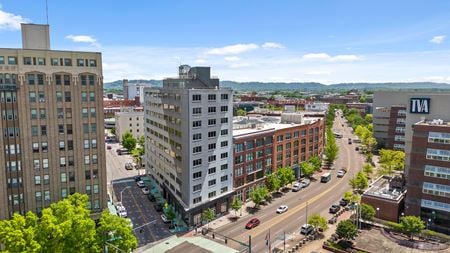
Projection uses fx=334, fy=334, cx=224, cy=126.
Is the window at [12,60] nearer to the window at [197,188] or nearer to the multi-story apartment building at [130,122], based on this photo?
the window at [197,188]

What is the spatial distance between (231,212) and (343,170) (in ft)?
184

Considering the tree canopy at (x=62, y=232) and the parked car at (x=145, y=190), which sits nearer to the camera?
the tree canopy at (x=62, y=232)

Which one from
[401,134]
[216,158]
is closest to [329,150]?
[401,134]

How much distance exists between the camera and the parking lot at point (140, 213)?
70312mm

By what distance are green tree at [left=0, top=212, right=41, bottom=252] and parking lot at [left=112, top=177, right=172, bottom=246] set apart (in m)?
25.2

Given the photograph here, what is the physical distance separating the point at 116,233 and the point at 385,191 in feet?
204

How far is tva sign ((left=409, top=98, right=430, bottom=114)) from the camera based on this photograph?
263 feet

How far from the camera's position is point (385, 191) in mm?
79188

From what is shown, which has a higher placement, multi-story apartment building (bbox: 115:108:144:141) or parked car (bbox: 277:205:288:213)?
multi-story apartment building (bbox: 115:108:144:141)

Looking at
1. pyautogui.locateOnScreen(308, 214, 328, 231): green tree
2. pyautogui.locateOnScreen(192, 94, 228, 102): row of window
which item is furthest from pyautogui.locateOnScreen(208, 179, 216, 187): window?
pyautogui.locateOnScreen(308, 214, 328, 231): green tree

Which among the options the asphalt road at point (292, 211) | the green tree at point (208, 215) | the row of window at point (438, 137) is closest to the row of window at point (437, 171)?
the row of window at point (438, 137)

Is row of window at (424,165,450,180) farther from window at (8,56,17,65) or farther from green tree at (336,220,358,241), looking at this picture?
window at (8,56,17,65)

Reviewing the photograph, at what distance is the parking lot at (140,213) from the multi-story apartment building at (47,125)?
12105 millimetres

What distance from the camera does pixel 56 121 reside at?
197 feet
